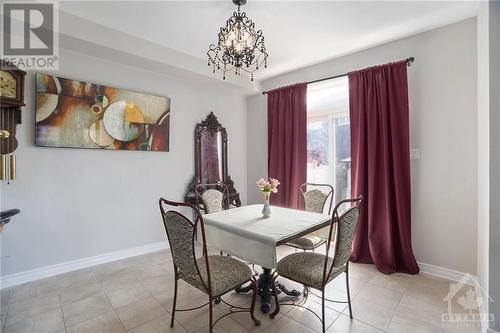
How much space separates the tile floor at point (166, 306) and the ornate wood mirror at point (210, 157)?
156 cm

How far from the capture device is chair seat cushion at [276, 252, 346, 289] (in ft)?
5.56

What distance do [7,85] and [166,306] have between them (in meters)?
2.50

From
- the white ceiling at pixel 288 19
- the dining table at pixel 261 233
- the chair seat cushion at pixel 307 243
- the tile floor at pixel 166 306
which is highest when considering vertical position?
the white ceiling at pixel 288 19

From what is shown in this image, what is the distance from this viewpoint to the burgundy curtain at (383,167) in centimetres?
266

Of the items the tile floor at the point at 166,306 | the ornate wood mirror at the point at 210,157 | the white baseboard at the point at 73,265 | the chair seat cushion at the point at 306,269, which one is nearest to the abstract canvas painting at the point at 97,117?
the ornate wood mirror at the point at 210,157

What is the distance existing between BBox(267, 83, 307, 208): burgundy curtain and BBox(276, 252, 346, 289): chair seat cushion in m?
1.73

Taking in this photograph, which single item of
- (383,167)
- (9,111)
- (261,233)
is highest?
(9,111)

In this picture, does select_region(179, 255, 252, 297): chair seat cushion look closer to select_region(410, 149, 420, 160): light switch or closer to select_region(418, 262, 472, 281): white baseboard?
select_region(418, 262, 472, 281): white baseboard

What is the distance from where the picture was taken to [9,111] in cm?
231

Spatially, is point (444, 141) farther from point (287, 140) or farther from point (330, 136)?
point (287, 140)

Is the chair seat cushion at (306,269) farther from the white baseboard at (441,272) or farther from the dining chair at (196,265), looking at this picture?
the white baseboard at (441,272)

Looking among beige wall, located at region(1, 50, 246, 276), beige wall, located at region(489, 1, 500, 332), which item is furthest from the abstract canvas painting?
beige wall, located at region(489, 1, 500, 332)

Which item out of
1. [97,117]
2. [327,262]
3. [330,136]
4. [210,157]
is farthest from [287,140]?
[97,117]

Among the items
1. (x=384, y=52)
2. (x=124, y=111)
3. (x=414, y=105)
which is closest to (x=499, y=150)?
(x=414, y=105)
